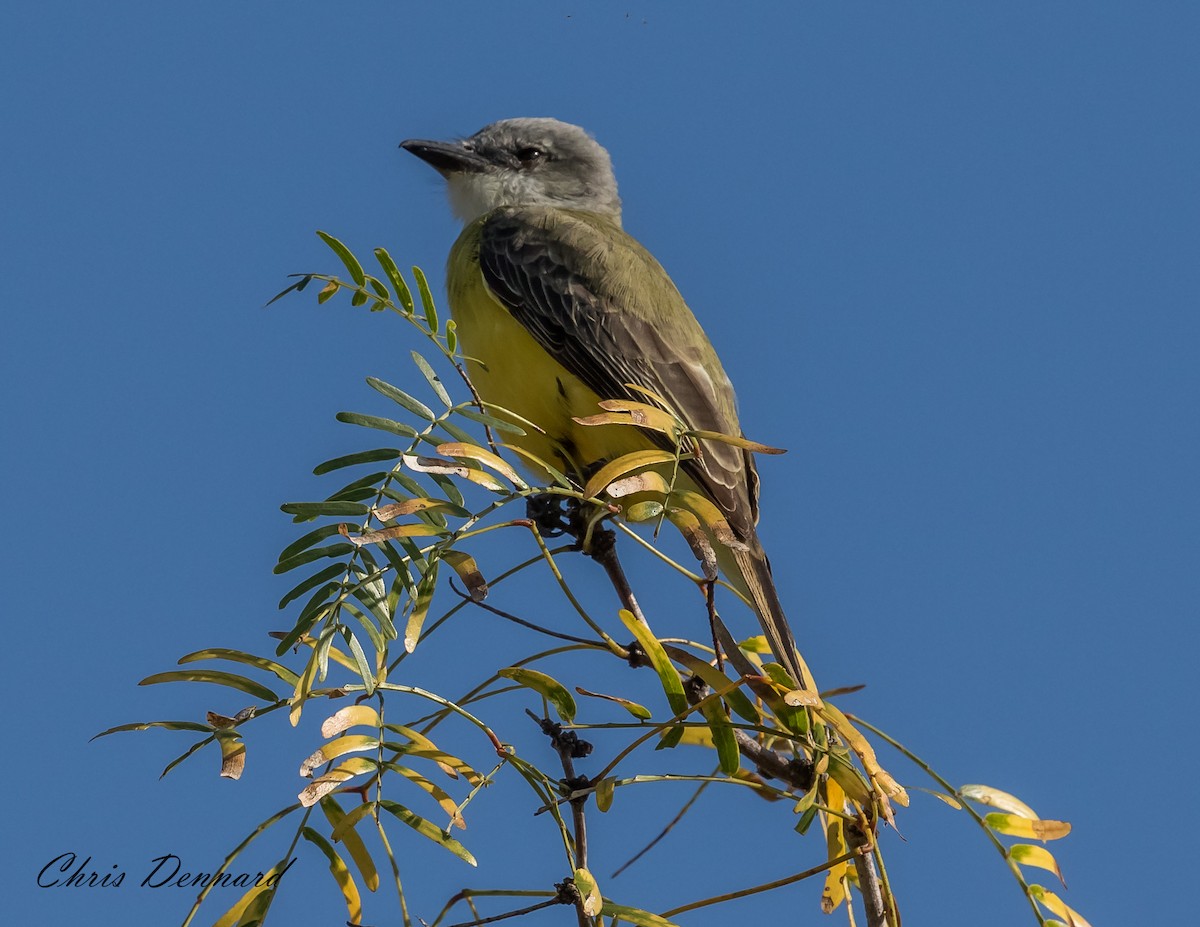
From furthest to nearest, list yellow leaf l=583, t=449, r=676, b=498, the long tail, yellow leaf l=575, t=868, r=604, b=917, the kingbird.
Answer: the kingbird
the long tail
yellow leaf l=583, t=449, r=676, b=498
yellow leaf l=575, t=868, r=604, b=917

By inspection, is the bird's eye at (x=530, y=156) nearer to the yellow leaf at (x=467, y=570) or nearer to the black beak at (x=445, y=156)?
the black beak at (x=445, y=156)

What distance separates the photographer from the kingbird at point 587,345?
402 centimetres

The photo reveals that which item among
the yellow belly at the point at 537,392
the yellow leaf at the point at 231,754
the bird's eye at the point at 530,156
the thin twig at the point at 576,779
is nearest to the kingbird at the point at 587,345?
the yellow belly at the point at 537,392

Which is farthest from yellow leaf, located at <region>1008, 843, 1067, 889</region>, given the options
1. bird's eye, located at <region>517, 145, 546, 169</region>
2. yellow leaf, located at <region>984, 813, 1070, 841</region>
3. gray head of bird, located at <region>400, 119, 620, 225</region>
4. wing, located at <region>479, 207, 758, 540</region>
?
bird's eye, located at <region>517, 145, 546, 169</region>

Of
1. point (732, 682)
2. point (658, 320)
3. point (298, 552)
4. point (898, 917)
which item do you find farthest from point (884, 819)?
point (658, 320)

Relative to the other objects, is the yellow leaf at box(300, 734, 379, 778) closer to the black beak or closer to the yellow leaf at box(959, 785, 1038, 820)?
the yellow leaf at box(959, 785, 1038, 820)

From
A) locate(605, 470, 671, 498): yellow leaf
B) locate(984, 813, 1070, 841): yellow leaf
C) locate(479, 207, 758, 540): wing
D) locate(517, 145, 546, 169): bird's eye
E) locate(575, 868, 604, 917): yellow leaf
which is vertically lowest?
locate(575, 868, 604, 917): yellow leaf

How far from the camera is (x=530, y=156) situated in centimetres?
627

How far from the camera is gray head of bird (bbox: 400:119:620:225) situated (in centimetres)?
589

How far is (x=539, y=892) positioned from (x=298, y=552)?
27.7 inches

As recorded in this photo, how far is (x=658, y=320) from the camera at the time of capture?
4758mm

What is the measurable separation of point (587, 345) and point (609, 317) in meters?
0.22

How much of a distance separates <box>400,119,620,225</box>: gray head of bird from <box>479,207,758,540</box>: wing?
78 centimetres

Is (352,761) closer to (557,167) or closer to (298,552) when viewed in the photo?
(298,552)
